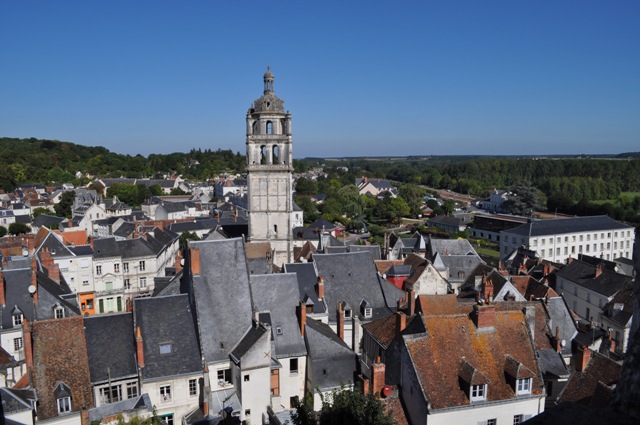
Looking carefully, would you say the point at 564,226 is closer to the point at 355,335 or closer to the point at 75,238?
the point at 355,335

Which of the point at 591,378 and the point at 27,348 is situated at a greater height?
the point at 27,348

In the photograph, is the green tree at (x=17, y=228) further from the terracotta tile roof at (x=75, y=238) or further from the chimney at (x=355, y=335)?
the chimney at (x=355, y=335)

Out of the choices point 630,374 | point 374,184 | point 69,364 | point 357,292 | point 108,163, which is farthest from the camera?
point 108,163

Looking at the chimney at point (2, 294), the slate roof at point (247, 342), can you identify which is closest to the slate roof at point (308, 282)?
the slate roof at point (247, 342)

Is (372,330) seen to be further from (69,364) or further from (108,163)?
(108,163)

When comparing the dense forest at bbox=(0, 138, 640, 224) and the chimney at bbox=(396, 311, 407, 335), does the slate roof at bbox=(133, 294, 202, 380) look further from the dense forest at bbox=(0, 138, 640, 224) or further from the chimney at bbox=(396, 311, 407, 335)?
the dense forest at bbox=(0, 138, 640, 224)

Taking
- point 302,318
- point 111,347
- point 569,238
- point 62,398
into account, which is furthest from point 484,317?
point 569,238

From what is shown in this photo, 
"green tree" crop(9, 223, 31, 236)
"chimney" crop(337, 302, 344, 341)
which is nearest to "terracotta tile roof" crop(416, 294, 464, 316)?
"chimney" crop(337, 302, 344, 341)

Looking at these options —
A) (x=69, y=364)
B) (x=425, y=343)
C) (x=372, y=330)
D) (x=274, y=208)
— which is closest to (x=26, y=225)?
(x=274, y=208)
